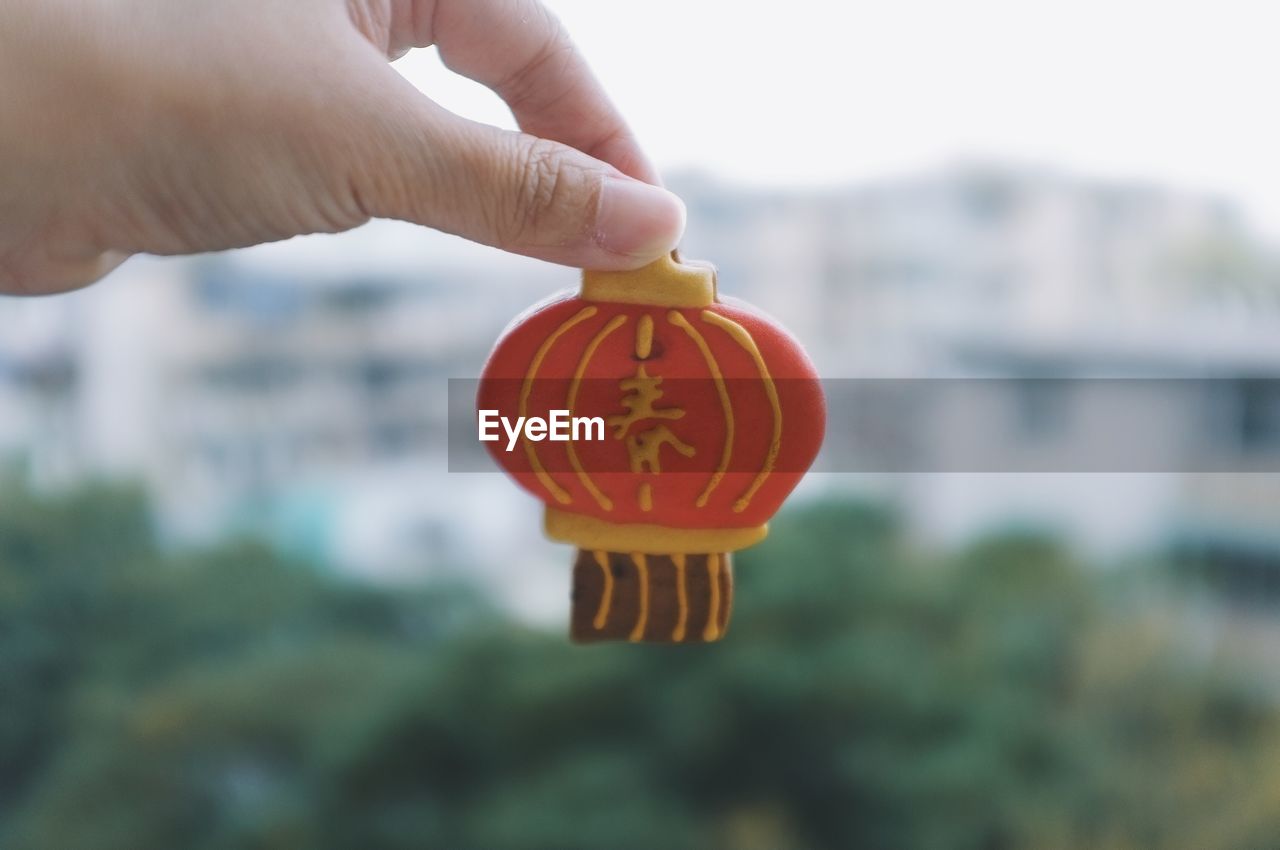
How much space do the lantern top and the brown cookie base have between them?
0.46 feet

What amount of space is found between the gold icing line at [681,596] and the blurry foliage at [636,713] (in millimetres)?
1066

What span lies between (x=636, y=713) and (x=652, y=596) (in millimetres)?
1160

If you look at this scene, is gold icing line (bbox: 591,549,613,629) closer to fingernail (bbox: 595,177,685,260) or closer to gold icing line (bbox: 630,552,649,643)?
gold icing line (bbox: 630,552,649,643)

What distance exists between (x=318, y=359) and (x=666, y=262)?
4.43 ft

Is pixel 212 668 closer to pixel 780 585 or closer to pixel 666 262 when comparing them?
pixel 780 585

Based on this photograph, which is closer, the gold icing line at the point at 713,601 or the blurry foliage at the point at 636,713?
the gold icing line at the point at 713,601

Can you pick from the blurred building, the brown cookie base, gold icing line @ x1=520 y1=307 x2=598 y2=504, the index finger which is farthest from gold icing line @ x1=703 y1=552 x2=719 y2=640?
the blurred building

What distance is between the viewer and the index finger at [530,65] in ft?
2.03

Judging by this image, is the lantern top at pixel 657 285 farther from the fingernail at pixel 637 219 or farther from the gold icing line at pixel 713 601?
the gold icing line at pixel 713 601

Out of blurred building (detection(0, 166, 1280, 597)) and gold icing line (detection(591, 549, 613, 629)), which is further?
blurred building (detection(0, 166, 1280, 597))

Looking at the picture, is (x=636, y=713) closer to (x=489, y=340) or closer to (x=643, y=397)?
(x=489, y=340)

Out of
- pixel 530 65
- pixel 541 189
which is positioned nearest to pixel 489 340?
pixel 530 65

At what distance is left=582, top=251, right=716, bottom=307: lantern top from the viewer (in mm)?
554

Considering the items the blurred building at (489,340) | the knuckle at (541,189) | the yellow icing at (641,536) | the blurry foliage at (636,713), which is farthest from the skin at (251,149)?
the blurry foliage at (636,713)
